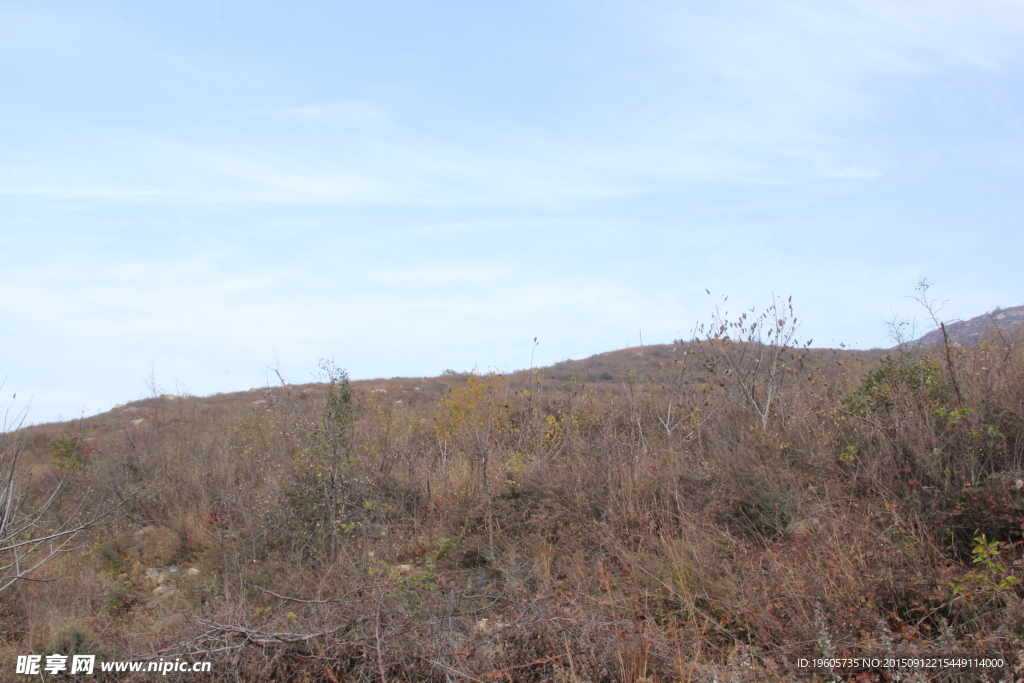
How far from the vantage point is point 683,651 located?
4.76m

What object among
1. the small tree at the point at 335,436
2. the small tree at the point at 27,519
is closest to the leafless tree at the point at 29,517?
the small tree at the point at 27,519

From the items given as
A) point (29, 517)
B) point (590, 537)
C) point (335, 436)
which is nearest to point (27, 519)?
point (29, 517)

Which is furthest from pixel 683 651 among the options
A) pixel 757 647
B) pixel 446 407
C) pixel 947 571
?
pixel 446 407

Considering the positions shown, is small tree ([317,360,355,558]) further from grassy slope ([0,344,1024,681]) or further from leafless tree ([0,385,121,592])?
leafless tree ([0,385,121,592])

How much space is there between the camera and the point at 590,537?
7.27 m

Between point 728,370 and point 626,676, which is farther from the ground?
point 728,370

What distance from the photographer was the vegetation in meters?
4.58

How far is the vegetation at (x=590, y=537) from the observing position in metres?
4.58

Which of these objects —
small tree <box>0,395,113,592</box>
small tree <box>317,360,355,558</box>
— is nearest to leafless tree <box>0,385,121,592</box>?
small tree <box>0,395,113,592</box>

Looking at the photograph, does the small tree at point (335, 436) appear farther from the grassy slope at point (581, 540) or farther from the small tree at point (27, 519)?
the small tree at point (27, 519)

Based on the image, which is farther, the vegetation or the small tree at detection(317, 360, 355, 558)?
the small tree at detection(317, 360, 355, 558)

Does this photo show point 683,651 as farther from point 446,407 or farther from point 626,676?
point 446,407

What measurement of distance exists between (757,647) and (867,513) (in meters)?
1.99

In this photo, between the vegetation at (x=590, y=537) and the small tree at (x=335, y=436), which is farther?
the small tree at (x=335, y=436)
